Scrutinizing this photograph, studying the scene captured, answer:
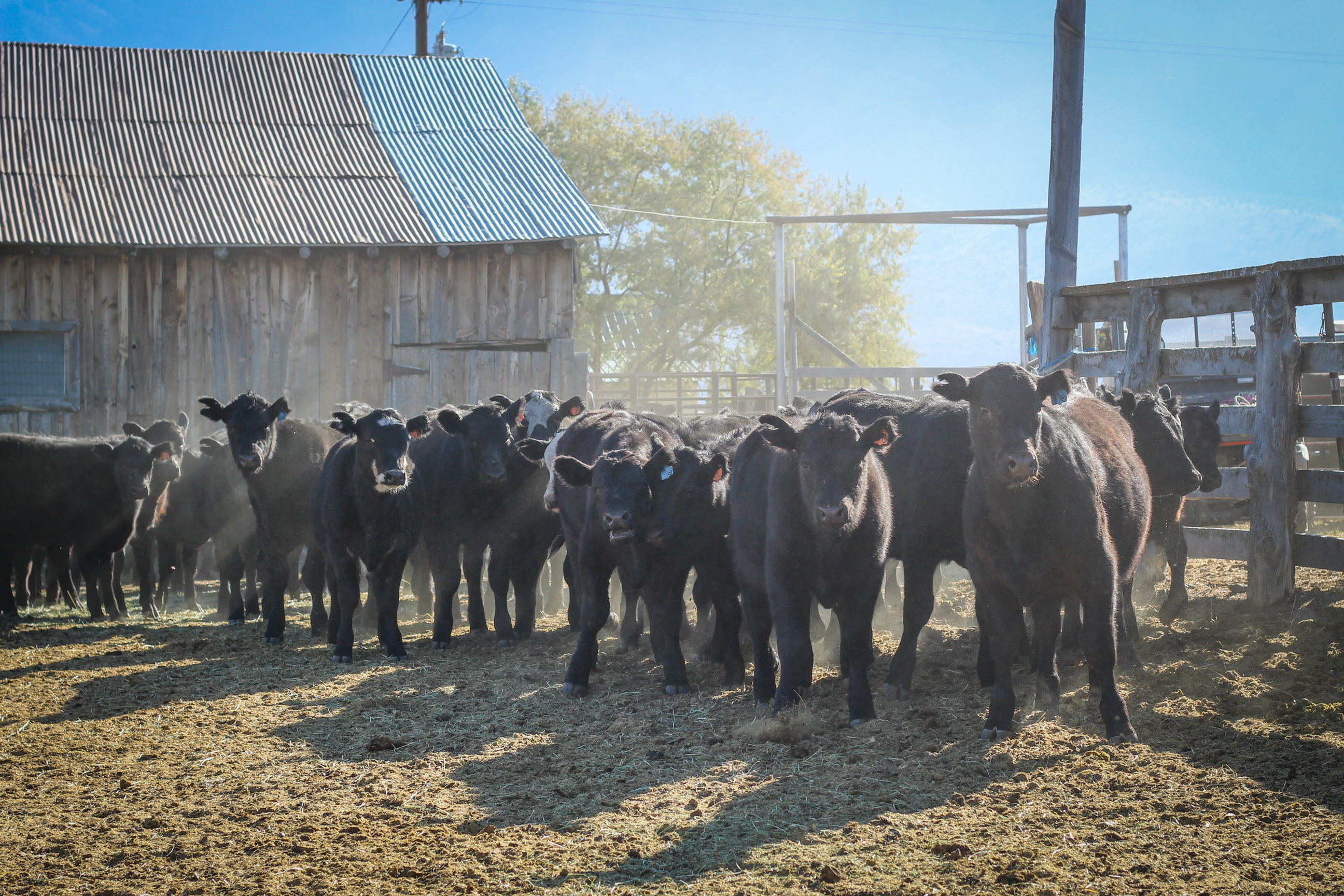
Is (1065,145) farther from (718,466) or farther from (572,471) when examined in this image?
(572,471)

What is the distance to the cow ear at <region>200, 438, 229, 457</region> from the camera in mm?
11172

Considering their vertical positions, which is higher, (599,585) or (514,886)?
(599,585)

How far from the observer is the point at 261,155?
1933 cm

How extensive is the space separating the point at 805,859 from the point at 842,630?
2.32 m

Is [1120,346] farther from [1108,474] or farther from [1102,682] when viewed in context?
[1102,682]

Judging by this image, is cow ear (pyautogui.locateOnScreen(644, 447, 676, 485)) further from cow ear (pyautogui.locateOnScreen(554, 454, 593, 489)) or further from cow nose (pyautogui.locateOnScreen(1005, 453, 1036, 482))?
cow nose (pyautogui.locateOnScreen(1005, 453, 1036, 482))

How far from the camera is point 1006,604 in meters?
5.60

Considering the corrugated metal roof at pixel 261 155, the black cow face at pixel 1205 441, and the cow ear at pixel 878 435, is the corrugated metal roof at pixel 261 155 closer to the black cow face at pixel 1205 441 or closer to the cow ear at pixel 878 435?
the black cow face at pixel 1205 441

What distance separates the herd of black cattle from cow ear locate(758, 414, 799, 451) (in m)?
Result: 0.02

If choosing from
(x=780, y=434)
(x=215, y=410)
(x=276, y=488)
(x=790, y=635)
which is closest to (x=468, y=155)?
(x=215, y=410)

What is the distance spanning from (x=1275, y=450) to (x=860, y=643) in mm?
4335

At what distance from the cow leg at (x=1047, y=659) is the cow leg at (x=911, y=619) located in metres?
0.53

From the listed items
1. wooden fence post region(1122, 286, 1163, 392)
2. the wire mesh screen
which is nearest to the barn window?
the wire mesh screen

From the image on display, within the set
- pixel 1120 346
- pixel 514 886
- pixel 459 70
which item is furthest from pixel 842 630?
pixel 459 70
